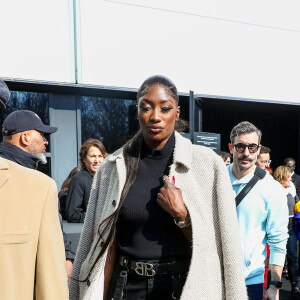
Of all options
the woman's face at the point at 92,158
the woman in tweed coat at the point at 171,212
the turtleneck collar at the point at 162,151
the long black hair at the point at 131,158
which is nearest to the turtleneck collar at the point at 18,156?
the woman in tweed coat at the point at 171,212

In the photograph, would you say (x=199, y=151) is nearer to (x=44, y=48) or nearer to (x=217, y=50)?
(x=44, y=48)

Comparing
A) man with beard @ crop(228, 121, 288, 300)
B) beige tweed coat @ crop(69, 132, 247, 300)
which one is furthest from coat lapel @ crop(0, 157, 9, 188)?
man with beard @ crop(228, 121, 288, 300)

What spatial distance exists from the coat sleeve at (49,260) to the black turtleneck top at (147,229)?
77 centimetres

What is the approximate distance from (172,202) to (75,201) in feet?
8.31

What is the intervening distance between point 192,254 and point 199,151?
56 cm

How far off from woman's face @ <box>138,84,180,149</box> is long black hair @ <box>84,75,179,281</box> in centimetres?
3

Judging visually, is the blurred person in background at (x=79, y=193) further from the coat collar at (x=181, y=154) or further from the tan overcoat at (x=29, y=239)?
the tan overcoat at (x=29, y=239)

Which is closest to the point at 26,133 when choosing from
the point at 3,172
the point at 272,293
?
the point at 3,172

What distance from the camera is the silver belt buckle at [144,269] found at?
2018mm

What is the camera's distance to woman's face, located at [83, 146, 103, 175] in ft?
15.5

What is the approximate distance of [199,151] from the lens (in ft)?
7.45

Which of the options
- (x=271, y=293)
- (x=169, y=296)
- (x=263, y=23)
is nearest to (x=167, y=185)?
(x=169, y=296)

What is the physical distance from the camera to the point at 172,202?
2.02 meters

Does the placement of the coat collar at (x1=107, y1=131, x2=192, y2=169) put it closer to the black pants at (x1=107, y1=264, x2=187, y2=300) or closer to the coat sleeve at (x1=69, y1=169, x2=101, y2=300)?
the coat sleeve at (x1=69, y1=169, x2=101, y2=300)
